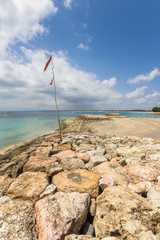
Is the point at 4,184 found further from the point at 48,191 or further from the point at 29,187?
the point at 48,191

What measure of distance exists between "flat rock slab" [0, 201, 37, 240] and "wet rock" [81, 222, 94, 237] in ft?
3.11

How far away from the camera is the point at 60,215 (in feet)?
6.63

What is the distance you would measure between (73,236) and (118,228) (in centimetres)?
86

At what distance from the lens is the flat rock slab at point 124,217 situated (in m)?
1.87

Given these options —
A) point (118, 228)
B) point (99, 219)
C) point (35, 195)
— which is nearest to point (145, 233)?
point (118, 228)

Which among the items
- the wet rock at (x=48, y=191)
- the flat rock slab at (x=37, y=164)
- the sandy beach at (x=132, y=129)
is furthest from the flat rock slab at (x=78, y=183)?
the sandy beach at (x=132, y=129)

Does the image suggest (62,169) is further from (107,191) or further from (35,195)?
(107,191)

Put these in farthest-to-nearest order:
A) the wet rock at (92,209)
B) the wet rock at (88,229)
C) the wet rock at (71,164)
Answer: the wet rock at (71,164), the wet rock at (92,209), the wet rock at (88,229)

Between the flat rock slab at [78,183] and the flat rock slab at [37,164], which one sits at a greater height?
the flat rock slab at [78,183]

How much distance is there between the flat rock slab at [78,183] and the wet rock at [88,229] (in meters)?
0.58

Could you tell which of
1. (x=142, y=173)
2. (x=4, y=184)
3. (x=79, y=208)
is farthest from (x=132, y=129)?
(x=4, y=184)

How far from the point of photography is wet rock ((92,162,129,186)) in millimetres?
3182

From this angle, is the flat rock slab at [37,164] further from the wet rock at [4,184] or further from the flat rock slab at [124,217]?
the flat rock slab at [124,217]

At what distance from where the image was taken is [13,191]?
110 inches
